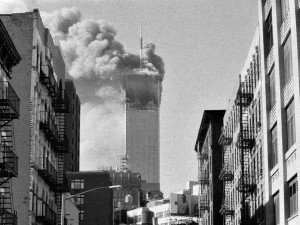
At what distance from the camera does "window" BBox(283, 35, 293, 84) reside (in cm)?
5097

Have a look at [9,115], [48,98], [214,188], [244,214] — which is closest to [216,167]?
[214,188]

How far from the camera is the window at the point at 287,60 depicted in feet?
167

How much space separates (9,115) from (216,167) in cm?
7695

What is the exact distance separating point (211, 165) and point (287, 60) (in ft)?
240

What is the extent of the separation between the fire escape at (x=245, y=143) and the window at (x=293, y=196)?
21.6 metres

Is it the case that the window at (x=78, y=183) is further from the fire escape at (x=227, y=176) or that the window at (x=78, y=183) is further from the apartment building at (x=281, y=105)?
the apartment building at (x=281, y=105)

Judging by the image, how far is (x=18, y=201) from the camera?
6347cm

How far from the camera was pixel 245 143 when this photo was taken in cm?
7631

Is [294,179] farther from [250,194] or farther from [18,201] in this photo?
[250,194]

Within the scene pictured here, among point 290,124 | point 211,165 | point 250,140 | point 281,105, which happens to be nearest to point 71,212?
point 211,165

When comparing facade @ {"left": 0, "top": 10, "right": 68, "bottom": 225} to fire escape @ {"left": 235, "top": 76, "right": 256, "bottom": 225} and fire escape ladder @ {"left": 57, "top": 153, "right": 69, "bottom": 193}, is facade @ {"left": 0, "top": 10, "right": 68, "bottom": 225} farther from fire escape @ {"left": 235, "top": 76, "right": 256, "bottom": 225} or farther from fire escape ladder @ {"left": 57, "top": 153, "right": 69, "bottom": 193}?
fire escape @ {"left": 235, "top": 76, "right": 256, "bottom": 225}

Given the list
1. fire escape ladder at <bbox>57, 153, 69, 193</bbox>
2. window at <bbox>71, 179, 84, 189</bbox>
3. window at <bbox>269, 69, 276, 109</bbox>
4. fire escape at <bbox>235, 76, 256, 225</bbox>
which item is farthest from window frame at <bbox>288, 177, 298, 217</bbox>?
window at <bbox>71, 179, 84, 189</bbox>

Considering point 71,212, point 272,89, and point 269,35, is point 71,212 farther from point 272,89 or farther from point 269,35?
point 272,89

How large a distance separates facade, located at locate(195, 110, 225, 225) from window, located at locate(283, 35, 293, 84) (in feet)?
224
